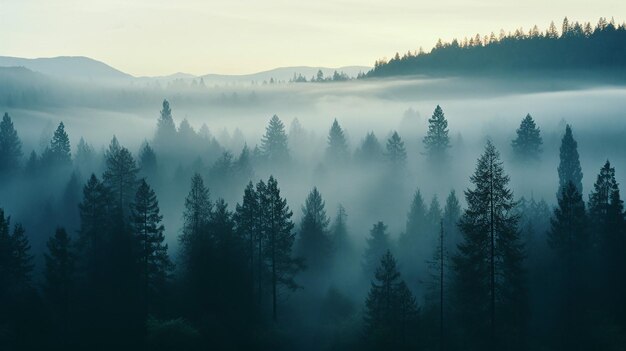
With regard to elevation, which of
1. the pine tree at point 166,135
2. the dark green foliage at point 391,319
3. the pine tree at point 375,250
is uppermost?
the pine tree at point 166,135

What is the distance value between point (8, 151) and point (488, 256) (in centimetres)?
9149

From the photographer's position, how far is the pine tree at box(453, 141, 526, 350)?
49.7 m

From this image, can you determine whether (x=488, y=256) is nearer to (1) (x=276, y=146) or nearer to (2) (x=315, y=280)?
(2) (x=315, y=280)

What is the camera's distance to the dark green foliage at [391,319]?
56938mm

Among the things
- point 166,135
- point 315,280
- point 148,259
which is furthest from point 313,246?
point 166,135

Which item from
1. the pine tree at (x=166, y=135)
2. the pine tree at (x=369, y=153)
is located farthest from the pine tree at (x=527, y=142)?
the pine tree at (x=166, y=135)

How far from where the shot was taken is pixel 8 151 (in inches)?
4862

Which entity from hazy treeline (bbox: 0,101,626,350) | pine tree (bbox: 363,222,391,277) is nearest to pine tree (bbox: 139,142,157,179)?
hazy treeline (bbox: 0,101,626,350)

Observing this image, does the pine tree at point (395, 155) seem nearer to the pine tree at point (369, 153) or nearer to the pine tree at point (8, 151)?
the pine tree at point (369, 153)

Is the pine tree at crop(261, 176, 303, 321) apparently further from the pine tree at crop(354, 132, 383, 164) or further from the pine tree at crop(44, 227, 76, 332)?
the pine tree at crop(354, 132, 383, 164)

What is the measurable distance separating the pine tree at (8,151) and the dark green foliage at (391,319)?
253 feet

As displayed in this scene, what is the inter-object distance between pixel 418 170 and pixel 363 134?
2820 inches

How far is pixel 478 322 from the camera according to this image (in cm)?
5534

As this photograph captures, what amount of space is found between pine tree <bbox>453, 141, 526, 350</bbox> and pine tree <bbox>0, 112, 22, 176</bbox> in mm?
84040
